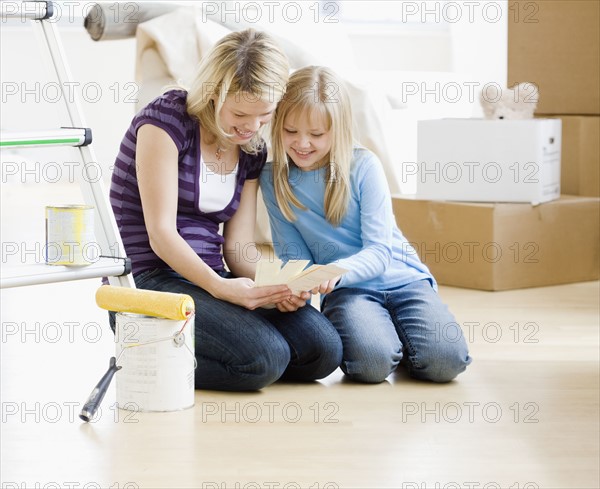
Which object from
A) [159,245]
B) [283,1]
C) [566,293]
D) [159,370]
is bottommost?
[566,293]

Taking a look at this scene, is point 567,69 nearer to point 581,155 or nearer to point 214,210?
point 581,155

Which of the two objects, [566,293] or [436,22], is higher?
[436,22]

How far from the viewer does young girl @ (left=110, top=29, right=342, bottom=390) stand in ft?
5.80

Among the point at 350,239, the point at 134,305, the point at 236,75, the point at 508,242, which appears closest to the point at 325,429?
the point at 134,305

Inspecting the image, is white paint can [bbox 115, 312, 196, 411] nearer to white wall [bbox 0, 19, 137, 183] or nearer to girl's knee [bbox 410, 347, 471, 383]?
girl's knee [bbox 410, 347, 471, 383]

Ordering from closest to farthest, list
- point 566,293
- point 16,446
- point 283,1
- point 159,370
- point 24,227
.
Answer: point 16,446
point 159,370
point 566,293
point 24,227
point 283,1

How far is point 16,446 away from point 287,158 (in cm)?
75

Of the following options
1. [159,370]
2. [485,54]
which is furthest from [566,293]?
[485,54]

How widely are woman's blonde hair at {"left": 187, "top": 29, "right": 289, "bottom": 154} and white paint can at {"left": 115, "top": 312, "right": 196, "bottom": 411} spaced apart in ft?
1.23

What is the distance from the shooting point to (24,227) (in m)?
3.84

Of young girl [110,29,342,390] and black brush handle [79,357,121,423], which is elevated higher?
→ young girl [110,29,342,390]

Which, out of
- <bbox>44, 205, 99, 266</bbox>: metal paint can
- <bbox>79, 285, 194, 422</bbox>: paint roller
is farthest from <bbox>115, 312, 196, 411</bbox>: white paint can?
<bbox>44, 205, 99, 266</bbox>: metal paint can

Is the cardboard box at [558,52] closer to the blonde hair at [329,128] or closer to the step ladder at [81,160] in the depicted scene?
the blonde hair at [329,128]

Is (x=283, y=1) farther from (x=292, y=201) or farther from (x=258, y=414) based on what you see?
(x=258, y=414)
